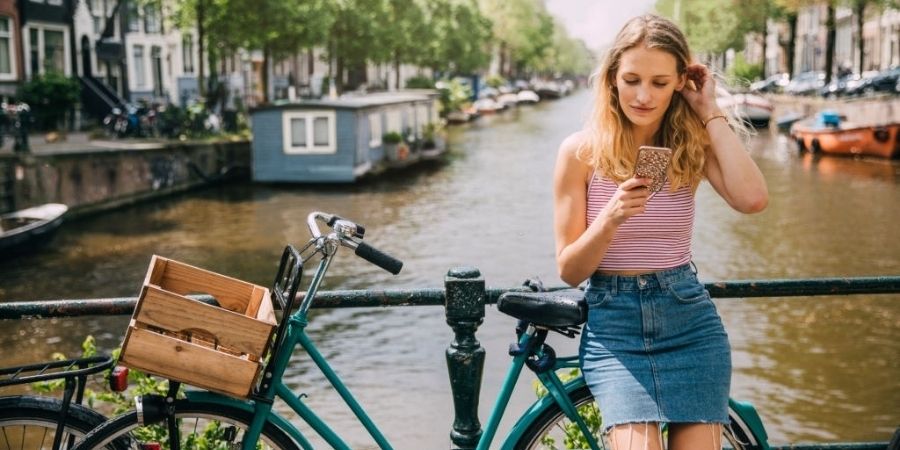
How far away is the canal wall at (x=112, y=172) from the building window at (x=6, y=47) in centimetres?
618

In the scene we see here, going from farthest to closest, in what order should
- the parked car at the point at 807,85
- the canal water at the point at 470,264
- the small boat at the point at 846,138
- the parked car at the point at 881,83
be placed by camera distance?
the parked car at the point at 807,85 < the parked car at the point at 881,83 < the small boat at the point at 846,138 < the canal water at the point at 470,264

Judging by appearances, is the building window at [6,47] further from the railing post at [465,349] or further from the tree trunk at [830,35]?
the railing post at [465,349]

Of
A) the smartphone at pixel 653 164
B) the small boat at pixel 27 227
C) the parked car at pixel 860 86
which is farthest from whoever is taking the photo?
the parked car at pixel 860 86

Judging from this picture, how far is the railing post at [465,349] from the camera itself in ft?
9.95

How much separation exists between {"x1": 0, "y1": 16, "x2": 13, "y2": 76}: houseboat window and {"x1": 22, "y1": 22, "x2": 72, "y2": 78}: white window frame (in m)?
0.62

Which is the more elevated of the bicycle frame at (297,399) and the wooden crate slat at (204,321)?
the wooden crate slat at (204,321)

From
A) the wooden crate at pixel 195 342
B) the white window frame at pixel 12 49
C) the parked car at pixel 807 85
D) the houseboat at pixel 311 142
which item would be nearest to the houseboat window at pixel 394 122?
the houseboat at pixel 311 142

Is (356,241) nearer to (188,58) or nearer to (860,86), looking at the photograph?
(860,86)

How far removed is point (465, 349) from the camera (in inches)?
121

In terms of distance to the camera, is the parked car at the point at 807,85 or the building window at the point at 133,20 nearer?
the building window at the point at 133,20

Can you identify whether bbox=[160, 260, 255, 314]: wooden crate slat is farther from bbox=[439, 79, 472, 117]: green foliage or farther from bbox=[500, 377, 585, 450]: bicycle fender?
bbox=[439, 79, 472, 117]: green foliage

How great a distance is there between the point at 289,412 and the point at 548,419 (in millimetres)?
7238

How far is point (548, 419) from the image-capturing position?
2809mm

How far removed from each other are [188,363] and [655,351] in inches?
43.3
